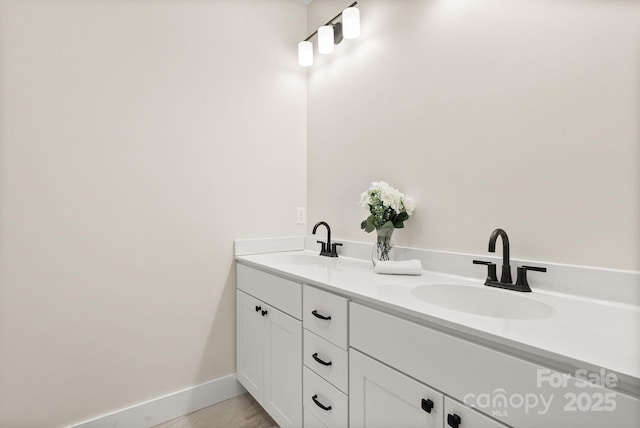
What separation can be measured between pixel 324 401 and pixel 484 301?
70cm

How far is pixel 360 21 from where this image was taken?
187 centimetres

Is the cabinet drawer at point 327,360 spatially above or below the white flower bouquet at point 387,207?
below

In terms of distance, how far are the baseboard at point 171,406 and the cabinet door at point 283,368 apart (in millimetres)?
383

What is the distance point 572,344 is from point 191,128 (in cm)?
183

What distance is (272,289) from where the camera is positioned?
1568 millimetres

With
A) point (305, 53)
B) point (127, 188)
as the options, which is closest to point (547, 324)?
point (127, 188)

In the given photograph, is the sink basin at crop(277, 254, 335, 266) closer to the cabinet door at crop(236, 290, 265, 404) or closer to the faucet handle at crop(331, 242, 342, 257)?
the faucet handle at crop(331, 242, 342, 257)

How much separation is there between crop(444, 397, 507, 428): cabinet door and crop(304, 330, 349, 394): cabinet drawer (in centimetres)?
39

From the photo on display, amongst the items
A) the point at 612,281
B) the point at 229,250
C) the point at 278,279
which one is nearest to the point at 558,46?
the point at 612,281

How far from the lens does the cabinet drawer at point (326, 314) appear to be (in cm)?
115

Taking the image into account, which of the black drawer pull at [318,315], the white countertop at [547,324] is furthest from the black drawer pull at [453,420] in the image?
the black drawer pull at [318,315]

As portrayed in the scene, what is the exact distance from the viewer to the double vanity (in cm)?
62

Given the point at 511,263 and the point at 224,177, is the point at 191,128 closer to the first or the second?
the point at 224,177

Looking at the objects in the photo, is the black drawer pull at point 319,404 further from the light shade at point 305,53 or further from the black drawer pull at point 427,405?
the light shade at point 305,53
